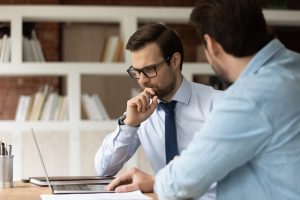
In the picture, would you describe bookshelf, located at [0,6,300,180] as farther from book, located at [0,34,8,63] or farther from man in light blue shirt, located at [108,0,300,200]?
man in light blue shirt, located at [108,0,300,200]

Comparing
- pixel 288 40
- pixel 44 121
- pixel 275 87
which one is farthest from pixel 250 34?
pixel 288 40

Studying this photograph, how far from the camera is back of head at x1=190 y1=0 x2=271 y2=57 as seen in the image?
1.35 metres

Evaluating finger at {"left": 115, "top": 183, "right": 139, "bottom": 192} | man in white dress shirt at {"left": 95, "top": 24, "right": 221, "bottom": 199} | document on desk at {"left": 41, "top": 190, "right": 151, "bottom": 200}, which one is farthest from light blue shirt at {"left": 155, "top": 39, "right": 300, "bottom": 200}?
man in white dress shirt at {"left": 95, "top": 24, "right": 221, "bottom": 199}

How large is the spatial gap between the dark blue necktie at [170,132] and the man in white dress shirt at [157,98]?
38 millimetres

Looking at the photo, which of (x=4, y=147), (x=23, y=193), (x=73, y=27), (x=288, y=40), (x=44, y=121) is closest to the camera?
Result: (x=23, y=193)

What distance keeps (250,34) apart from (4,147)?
1179mm

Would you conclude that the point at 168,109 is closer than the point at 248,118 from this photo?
No

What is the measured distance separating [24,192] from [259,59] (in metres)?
1.02

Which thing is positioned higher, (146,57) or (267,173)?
(146,57)

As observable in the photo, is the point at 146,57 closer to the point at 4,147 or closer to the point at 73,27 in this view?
the point at 4,147

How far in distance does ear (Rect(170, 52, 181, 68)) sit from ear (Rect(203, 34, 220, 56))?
2.99ft

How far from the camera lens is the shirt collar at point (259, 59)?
1362mm

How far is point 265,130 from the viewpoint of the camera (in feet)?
4.16

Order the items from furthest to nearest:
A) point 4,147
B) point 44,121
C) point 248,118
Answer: point 44,121 < point 4,147 < point 248,118
